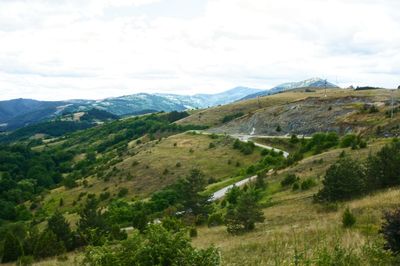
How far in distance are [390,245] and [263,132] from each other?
91.4 metres

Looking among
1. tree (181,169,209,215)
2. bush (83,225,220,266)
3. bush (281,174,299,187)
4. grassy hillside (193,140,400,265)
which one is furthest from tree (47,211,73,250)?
A: bush (83,225,220,266)

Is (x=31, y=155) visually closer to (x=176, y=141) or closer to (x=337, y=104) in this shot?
(x=176, y=141)

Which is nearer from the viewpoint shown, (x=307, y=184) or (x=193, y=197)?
(x=307, y=184)

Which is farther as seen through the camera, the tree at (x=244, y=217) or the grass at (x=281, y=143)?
the grass at (x=281, y=143)

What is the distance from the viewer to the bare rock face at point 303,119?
286 feet

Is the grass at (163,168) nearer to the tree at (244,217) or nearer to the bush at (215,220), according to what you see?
the bush at (215,220)

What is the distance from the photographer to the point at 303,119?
96.6 meters

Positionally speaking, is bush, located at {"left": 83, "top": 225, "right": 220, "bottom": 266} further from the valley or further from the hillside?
the hillside

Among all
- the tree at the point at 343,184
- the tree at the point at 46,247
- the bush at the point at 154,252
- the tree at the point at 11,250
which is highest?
the bush at the point at 154,252

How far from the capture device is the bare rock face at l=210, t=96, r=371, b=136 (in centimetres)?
8707

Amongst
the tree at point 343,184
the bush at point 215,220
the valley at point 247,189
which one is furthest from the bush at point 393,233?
the bush at point 215,220

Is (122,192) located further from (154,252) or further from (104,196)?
(154,252)

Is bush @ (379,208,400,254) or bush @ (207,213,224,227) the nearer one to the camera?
bush @ (379,208,400,254)

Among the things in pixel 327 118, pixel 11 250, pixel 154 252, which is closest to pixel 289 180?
pixel 11 250
